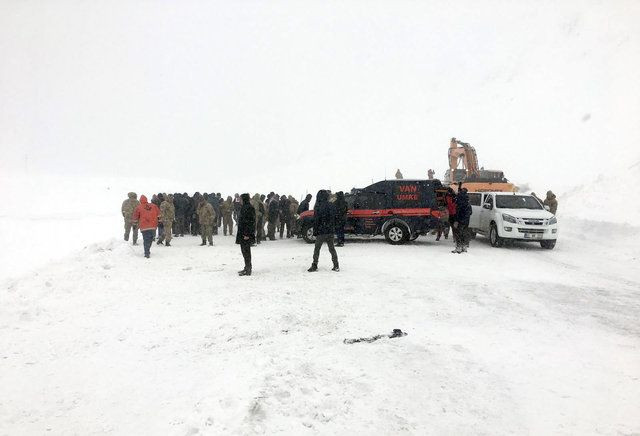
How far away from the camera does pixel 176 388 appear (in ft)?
14.7

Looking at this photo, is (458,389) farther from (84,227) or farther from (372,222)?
(84,227)

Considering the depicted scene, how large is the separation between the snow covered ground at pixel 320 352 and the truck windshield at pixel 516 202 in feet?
13.6

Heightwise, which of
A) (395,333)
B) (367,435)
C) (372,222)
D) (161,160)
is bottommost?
(367,435)

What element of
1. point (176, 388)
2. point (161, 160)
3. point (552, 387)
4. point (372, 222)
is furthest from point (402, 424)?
point (161, 160)

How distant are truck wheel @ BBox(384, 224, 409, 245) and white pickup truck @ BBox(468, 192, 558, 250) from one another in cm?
276

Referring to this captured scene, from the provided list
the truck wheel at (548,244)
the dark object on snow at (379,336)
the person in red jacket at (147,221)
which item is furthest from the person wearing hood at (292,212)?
the dark object on snow at (379,336)

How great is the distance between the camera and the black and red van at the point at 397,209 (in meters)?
13.8

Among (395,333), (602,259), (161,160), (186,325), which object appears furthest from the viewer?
(161,160)

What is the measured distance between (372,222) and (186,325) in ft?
28.5

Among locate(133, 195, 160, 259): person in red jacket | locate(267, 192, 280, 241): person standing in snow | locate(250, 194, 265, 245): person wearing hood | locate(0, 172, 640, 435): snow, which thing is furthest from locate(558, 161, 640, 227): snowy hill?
locate(133, 195, 160, 259): person in red jacket

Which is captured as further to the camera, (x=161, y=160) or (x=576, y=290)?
(x=161, y=160)

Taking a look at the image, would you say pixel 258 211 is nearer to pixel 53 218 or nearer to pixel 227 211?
pixel 227 211

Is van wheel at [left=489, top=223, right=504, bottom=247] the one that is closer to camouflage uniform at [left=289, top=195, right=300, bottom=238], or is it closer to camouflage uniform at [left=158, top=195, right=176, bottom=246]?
camouflage uniform at [left=289, top=195, right=300, bottom=238]

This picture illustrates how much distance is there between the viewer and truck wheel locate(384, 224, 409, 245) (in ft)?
45.7
